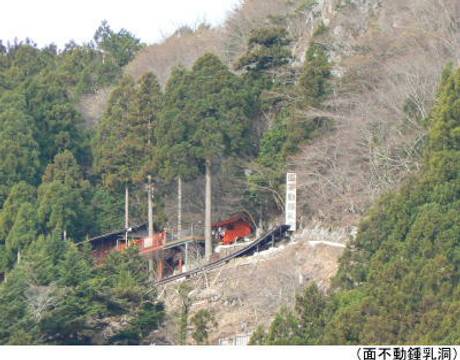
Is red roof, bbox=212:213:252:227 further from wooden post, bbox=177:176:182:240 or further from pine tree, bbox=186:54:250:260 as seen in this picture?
pine tree, bbox=186:54:250:260

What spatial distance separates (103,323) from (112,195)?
1395 centimetres

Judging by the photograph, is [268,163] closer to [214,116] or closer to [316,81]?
[214,116]

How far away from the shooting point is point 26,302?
1231 inches

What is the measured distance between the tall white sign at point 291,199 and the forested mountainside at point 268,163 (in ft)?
1.06

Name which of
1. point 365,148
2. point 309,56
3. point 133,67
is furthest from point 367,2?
point 133,67

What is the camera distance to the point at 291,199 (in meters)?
38.4

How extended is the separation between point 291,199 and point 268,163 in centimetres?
194

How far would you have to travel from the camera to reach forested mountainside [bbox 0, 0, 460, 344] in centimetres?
2975

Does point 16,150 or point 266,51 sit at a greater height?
point 266,51

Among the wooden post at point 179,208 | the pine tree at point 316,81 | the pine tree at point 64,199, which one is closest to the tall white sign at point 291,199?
the pine tree at point 316,81

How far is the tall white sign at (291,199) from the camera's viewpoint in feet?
125

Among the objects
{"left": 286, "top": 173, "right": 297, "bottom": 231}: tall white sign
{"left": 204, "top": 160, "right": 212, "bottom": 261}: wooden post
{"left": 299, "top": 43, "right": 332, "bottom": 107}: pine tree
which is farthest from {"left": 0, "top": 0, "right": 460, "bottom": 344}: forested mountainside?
{"left": 286, "top": 173, "right": 297, "bottom": 231}: tall white sign

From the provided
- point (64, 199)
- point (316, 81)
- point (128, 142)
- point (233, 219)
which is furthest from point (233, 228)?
point (316, 81)

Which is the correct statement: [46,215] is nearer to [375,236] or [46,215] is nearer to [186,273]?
[186,273]
